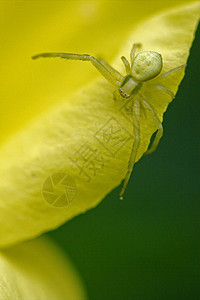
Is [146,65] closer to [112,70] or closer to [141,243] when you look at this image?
[112,70]

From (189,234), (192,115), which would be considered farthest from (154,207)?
(192,115)

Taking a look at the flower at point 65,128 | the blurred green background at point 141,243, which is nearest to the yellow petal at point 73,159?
the flower at point 65,128

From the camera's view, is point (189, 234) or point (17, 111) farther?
point (189, 234)

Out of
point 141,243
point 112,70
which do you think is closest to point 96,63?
point 112,70

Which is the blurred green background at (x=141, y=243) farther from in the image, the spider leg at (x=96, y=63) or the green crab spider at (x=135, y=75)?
the spider leg at (x=96, y=63)

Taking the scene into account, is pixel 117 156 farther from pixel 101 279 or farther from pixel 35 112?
pixel 101 279

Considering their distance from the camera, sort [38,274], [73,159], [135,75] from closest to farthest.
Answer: [73,159], [38,274], [135,75]

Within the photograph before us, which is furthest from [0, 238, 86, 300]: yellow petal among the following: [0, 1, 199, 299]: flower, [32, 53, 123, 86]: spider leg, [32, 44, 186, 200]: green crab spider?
[32, 53, 123, 86]: spider leg
